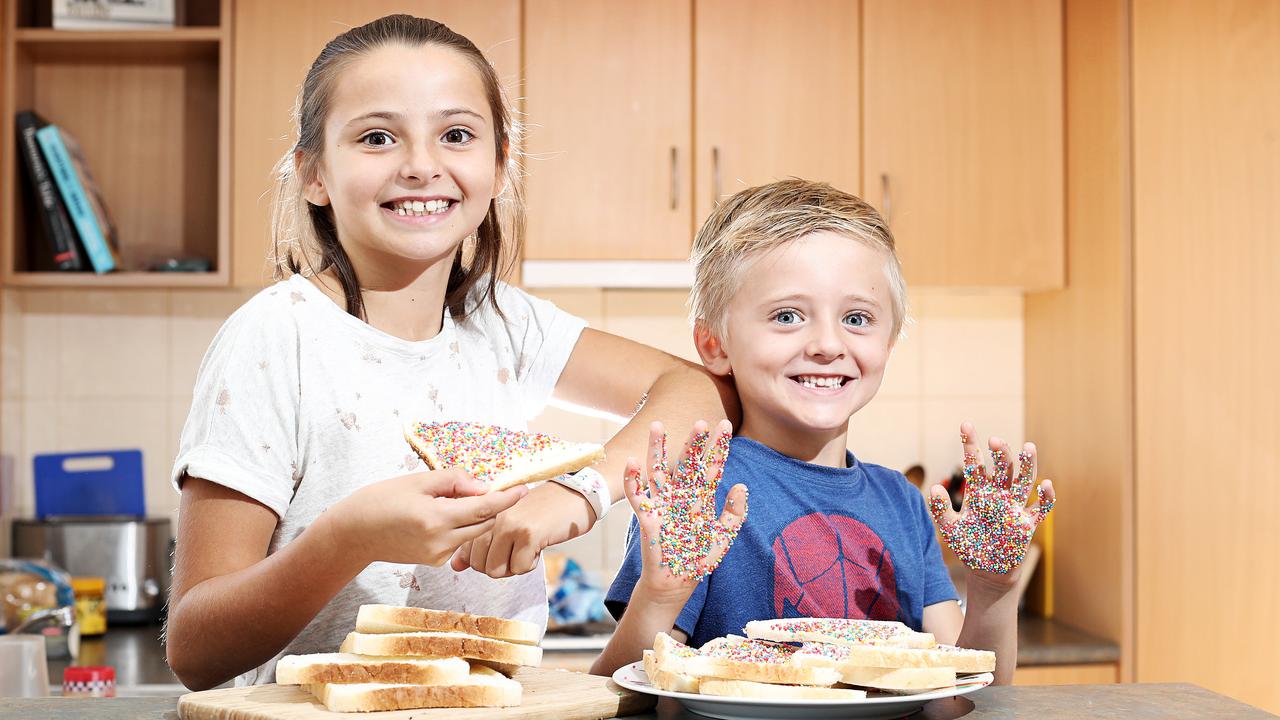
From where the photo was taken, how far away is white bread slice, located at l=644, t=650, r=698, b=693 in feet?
2.67

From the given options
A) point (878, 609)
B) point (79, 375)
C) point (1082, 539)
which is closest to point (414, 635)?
point (878, 609)

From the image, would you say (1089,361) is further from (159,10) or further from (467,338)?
(159,10)

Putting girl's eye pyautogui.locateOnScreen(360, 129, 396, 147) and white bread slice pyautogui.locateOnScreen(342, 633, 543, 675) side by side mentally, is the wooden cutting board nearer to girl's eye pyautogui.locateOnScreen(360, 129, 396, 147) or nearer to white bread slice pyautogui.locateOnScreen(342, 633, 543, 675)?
white bread slice pyautogui.locateOnScreen(342, 633, 543, 675)

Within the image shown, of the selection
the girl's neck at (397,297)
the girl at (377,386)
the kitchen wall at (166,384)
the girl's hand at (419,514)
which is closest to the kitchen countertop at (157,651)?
the kitchen wall at (166,384)

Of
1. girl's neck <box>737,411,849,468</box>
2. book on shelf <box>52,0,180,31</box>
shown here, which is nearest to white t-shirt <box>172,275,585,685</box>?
girl's neck <box>737,411,849,468</box>

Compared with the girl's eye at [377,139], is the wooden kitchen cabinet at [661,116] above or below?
above

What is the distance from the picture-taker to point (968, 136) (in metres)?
2.66

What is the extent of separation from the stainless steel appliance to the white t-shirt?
161 cm

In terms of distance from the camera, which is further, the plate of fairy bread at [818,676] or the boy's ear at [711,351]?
the boy's ear at [711,351]

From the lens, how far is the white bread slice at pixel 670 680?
0.81 meters

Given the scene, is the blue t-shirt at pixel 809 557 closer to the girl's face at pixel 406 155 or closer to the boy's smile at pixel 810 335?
the boy's smile at pixel 810 335

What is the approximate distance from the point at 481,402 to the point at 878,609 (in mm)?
411

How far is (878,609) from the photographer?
1136 millimetres

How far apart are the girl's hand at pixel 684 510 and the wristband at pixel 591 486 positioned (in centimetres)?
9
